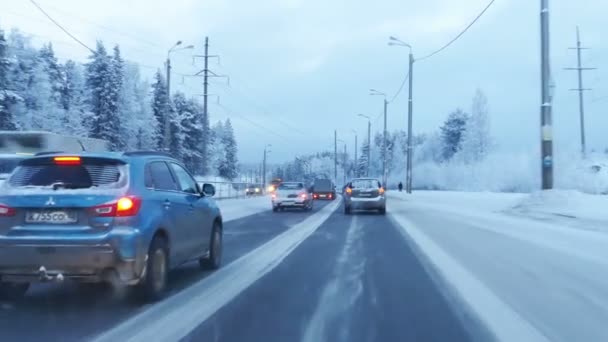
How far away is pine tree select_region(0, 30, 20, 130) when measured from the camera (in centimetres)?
5441

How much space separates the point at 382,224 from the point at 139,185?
53.4ft

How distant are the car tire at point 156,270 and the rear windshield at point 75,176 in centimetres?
91

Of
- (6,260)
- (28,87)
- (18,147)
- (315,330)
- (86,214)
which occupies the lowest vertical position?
(315,330)

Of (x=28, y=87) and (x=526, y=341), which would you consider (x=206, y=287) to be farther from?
(x=28, y=87)

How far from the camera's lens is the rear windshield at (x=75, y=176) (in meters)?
7.94

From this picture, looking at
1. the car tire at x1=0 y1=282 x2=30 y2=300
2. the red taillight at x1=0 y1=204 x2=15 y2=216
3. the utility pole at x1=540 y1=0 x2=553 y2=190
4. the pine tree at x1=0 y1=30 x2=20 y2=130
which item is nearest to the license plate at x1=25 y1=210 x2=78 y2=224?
the red taillight at x1=0 y1=204 x2=15 y2=216

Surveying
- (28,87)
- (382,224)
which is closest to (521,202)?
(382,224)

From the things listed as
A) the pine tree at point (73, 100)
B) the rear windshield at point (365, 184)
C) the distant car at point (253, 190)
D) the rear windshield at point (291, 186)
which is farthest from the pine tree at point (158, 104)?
the rear windshield at point (365, 184)

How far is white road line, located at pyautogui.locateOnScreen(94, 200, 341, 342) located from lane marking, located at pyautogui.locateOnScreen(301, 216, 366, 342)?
3.71 ft

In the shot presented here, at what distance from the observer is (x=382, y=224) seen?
2362 cm

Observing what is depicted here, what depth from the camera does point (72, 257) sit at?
755cm

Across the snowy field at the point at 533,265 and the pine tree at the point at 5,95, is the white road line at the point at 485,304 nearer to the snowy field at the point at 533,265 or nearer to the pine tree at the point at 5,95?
the snowy field at the point at 533,265

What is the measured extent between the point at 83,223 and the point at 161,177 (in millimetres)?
1610

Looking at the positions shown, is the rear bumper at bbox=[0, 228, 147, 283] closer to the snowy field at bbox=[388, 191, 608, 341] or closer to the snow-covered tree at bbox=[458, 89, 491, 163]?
the snowy field at bbox=[388, 191, 608, 341]
